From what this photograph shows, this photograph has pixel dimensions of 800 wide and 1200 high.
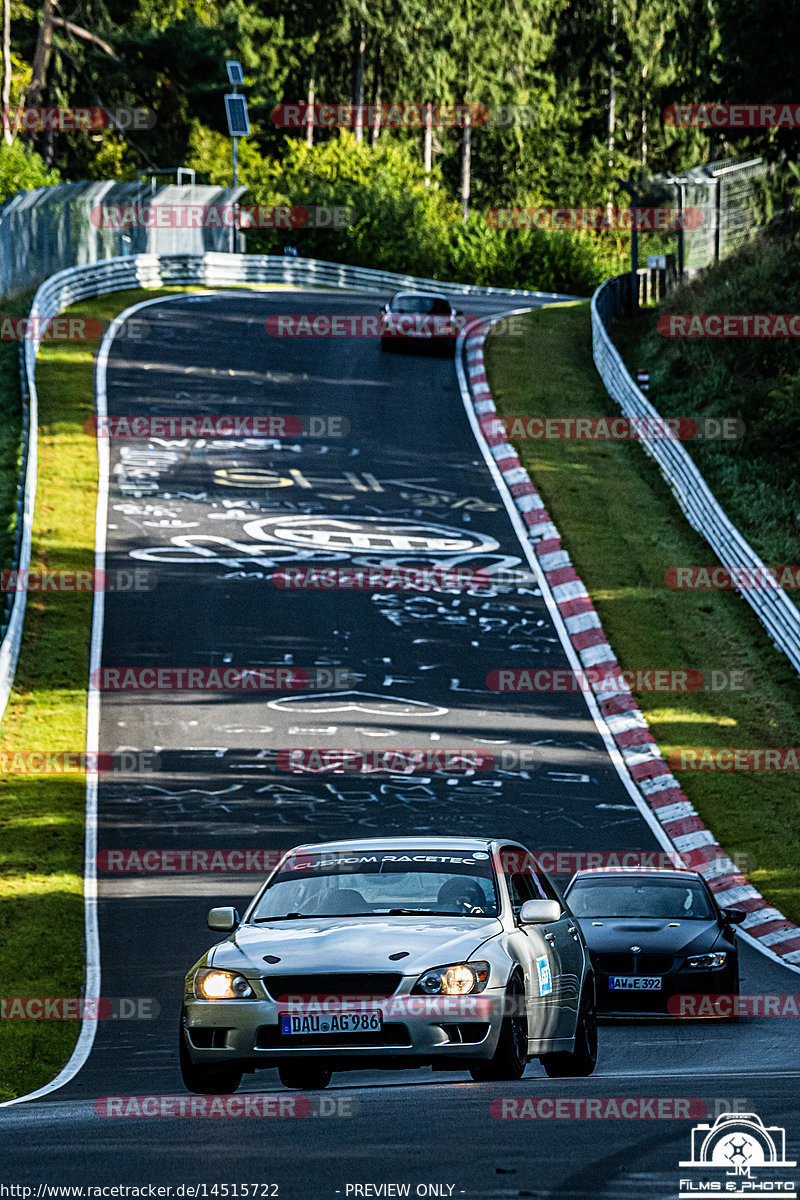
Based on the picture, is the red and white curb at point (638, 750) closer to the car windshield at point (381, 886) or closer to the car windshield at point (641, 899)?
the car windshield at point (641, 899)

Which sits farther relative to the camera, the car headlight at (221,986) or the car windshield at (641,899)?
the car windshield at (641,899)

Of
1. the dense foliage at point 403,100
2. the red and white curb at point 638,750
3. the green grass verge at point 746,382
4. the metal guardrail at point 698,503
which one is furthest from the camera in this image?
the dense foliage at point 403,100

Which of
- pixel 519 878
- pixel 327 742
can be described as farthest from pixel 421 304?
pixel 519 878

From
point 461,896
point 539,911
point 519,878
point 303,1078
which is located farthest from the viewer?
point 519,878

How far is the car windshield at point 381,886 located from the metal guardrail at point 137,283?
13307 mm

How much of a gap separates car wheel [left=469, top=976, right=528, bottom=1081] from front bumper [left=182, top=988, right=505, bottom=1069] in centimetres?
7

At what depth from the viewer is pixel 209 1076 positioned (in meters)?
8.41

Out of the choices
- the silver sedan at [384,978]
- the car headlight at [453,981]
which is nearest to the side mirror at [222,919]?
the silver sedan at [384,978]

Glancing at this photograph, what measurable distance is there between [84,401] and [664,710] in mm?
17202

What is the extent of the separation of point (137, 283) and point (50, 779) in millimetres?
33064

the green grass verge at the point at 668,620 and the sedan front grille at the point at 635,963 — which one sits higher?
the sedan front grille at the point at 635,963

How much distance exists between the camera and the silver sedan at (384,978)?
320 inches

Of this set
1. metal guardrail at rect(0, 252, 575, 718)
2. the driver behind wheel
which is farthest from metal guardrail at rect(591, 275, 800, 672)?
the driver behind wheel

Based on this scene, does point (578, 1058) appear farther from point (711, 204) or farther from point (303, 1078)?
point (711, 204)
